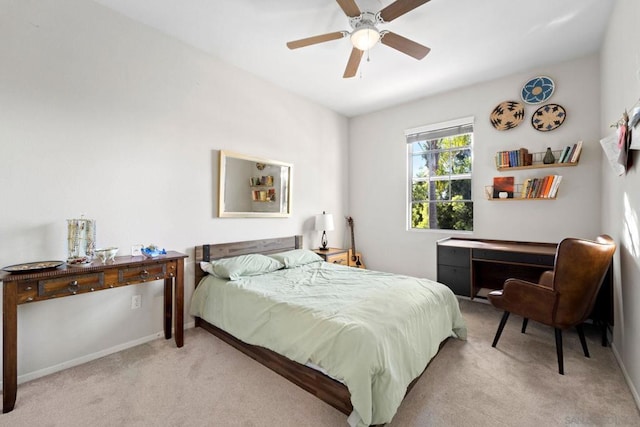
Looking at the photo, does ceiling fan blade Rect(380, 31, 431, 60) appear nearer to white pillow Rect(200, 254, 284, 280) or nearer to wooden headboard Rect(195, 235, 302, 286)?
white pillow Rect(200, 254, 284, 280)

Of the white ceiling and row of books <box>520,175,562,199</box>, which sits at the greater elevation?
the white ceiling

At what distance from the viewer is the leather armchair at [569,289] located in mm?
1942

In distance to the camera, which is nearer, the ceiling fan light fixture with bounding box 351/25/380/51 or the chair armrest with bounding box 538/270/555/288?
the ceiling fan light fixture with bounding box 351/25/380/51

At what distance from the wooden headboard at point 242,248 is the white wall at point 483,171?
1.53m

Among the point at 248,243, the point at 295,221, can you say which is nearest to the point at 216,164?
the point at 248,243

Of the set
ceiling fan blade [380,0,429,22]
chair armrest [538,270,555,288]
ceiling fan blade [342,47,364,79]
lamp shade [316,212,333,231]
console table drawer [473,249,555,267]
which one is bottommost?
chair armrest [538,270,555,288]

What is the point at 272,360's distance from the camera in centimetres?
204

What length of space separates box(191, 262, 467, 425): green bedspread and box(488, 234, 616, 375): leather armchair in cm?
56

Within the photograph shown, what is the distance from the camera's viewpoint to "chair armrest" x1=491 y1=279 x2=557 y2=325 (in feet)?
6.86

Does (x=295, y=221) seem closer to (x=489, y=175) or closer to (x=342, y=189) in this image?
(x=342, y=189)

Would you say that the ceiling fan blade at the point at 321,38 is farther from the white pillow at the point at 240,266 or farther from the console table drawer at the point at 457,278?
the console table drawer at the point at 457,278

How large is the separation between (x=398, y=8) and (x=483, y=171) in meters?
2.49

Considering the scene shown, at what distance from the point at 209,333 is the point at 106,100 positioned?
A: 2.27 metres

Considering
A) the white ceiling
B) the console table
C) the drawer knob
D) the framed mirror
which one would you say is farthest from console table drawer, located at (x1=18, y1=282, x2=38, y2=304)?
the white ceiling
